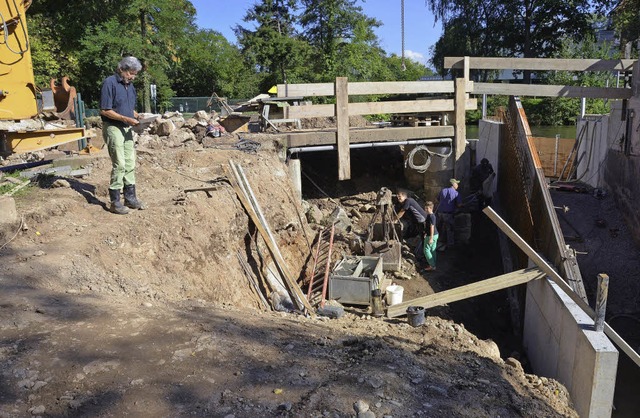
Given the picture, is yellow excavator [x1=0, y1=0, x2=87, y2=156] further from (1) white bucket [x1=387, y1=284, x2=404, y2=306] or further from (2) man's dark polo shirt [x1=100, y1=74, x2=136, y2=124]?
(1) white bucket [x1=387, y1=284, x2=404, y2=306]

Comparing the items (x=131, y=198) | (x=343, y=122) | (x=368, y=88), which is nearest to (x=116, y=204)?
(x=131, y=198)

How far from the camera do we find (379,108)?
10.8 metres

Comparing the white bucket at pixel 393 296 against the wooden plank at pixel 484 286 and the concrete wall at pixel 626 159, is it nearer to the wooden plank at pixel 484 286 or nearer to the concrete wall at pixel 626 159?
the wooden plank at pixel 484 286

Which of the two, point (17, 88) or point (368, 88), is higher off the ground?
point (368, 88)

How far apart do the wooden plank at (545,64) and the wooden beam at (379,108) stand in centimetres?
87

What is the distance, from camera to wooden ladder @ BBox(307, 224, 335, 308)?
26.9ft

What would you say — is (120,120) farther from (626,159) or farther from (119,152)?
(626,159)

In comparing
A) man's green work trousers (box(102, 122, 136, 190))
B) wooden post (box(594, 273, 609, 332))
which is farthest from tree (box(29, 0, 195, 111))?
wooden post (box(594, 273, 609, 332))

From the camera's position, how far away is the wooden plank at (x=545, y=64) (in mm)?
10766

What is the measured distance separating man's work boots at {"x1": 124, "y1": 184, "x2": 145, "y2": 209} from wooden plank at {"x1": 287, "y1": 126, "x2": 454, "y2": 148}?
5024 millimetres

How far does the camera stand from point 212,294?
6.12m

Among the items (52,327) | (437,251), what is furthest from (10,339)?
(437,251)

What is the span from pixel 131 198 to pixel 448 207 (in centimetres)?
672

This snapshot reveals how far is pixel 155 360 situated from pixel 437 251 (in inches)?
337
